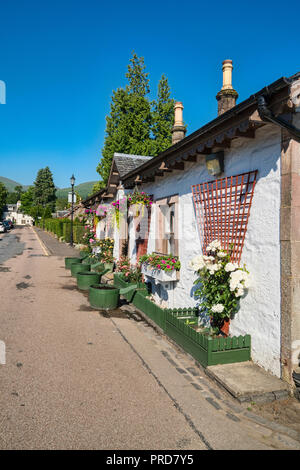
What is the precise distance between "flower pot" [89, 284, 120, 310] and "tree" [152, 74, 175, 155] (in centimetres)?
2002

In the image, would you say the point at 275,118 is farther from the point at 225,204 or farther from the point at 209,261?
the point at 209,261

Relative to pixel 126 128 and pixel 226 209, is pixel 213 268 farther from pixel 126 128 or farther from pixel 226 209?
pixel 126 128

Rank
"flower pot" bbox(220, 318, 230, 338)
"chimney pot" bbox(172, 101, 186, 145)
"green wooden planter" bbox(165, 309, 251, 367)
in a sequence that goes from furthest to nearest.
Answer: "chimney pot" bbox(172, 101, 186, 145)
"flower pot" bbox(220, 318, 230, 338)
"green wooden planter" bbox(165, 309, 251, 367)

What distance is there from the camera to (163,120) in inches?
1134

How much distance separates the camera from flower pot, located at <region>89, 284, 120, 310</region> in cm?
888

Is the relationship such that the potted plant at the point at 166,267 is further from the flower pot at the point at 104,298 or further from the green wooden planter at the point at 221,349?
the green wooden planter at the point at 221,349

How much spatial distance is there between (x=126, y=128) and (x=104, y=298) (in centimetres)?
2118

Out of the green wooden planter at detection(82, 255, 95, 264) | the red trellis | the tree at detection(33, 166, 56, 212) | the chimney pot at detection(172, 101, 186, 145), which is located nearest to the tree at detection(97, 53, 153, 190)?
the green wooden planter at detection(82, 255, 95, 264)

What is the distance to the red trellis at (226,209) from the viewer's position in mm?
5348

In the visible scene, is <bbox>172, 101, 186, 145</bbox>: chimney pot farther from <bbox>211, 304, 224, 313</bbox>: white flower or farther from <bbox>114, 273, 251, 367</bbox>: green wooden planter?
<bbox>211, 304, 224, 313</bbox>: white flower

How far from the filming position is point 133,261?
11922 millimetres

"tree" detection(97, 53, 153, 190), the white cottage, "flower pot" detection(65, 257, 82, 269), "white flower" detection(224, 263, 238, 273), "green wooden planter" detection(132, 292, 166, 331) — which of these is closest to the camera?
the white cottage
